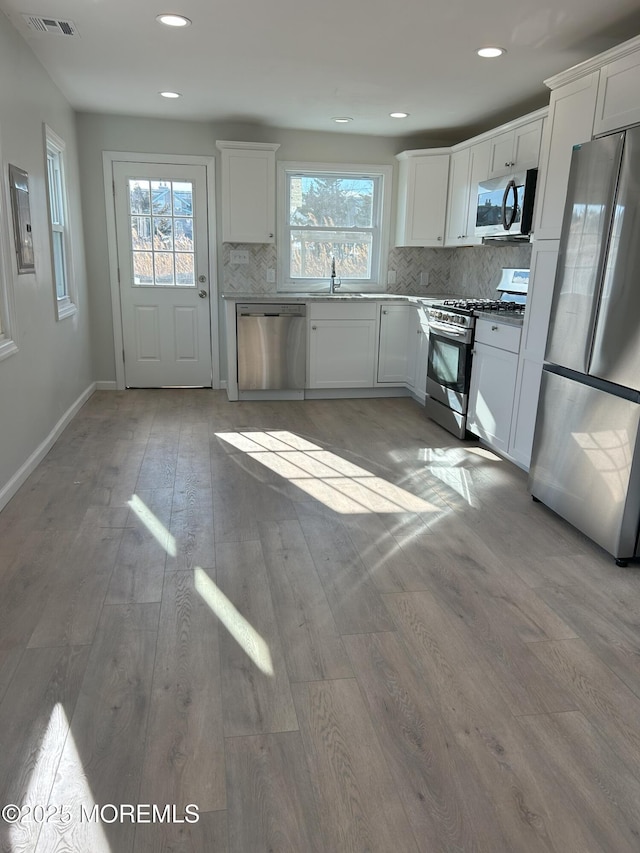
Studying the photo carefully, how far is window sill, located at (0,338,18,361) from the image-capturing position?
312cm

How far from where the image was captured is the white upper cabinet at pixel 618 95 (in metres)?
2.67

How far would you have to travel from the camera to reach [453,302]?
472 centimetres

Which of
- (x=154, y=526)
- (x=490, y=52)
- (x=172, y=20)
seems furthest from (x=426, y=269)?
(x=154, y=526)

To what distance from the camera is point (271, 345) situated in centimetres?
545

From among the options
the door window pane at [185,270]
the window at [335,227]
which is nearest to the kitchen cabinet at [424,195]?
the window at [335,227]

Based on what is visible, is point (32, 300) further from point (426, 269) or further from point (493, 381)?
point (426, 269)

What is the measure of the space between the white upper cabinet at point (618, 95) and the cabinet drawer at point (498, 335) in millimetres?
1174

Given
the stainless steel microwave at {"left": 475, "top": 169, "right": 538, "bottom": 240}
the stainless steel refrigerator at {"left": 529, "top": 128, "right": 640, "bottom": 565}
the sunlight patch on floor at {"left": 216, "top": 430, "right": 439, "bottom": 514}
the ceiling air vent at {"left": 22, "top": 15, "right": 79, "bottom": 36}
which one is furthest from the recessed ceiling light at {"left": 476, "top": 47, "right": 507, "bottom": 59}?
the sunlight patch on floor at {"left": 216, "top": 430, "right": 439, "bottom": 514}

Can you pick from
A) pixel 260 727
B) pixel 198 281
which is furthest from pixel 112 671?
pixel 198 281

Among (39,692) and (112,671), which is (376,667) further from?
(39,692)

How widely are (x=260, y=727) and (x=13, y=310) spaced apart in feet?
8.60

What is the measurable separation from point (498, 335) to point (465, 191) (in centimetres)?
177

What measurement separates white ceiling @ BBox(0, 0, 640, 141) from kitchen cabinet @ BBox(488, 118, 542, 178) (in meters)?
0.28

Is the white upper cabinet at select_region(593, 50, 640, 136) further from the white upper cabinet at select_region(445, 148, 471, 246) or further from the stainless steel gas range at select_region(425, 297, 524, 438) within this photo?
the white upper cabinet at select_region(445, 148, 471, 246)
